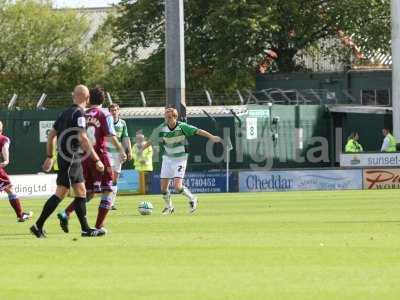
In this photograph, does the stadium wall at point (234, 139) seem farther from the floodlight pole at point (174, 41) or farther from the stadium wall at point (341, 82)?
the stadium wall at point (341, 82)

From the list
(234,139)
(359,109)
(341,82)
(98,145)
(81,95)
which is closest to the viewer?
(81,95)

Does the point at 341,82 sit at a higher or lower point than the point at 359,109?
higher

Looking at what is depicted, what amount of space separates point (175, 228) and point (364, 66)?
46989mm

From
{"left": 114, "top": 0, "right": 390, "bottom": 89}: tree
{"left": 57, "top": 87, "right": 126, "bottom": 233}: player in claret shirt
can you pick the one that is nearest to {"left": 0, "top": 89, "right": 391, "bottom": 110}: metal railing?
{"left": 114, "top": 0, "right": 390, "bottom": 89}: tree

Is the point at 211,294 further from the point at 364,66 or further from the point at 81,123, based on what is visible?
the point at 364,66

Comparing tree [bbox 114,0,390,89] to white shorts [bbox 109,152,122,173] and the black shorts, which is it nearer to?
white shorts [bbox 109,152,122,173]

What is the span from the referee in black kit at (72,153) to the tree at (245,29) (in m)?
39.9

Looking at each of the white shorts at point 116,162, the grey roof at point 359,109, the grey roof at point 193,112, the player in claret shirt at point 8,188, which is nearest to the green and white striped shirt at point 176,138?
the white shorts at point 116,162

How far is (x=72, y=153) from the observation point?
53.2 ft

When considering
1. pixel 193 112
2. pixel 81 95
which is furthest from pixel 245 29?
pixel 81 95

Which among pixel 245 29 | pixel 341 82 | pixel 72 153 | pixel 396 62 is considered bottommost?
pixel 72 153

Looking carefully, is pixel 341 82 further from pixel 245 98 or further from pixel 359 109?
→ pixel 359 109

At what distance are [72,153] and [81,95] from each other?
0.79m

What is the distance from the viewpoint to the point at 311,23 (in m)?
59.5
